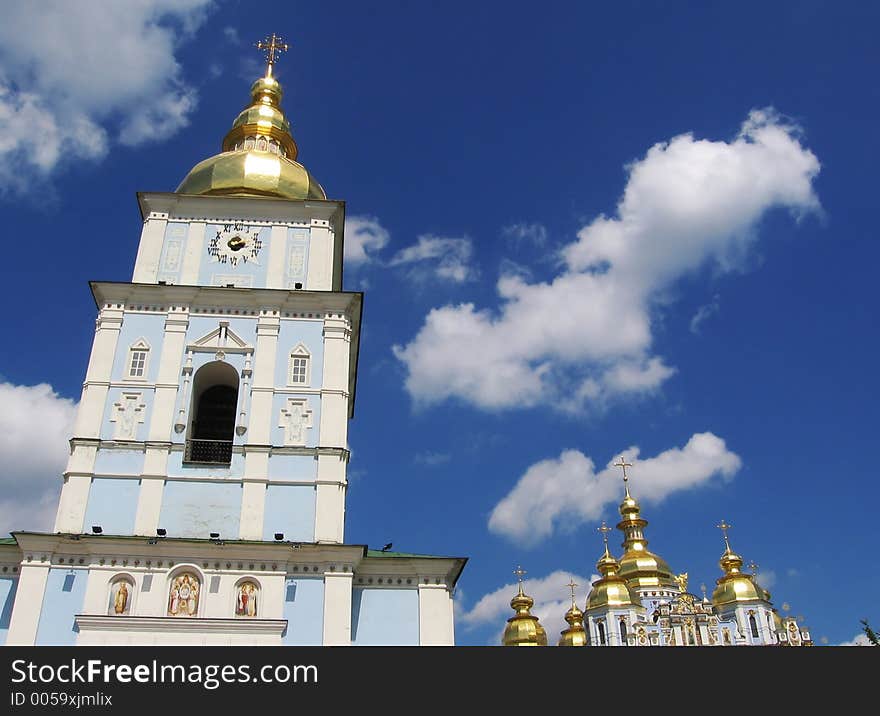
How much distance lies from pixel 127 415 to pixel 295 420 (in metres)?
3.29

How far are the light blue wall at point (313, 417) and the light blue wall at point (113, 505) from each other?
2.73 meters

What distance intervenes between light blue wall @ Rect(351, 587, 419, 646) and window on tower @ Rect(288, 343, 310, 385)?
4551mm

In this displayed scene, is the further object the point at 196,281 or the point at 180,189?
the point at 180,189

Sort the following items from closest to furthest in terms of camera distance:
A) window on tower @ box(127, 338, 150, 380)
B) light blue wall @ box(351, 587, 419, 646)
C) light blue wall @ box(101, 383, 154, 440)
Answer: light blue wall @ box(351, 587, 419, 646), light blue wall @ box(101, 383, 154, 440), window on tower @ box(127, 338, 150, 380)

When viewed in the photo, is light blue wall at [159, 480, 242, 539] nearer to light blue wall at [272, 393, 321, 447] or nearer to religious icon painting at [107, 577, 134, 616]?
religious icon painting at [107, 577, 134, 616]

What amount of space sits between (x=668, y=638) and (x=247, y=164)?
125 feet

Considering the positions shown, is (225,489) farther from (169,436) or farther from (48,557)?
(48,557)

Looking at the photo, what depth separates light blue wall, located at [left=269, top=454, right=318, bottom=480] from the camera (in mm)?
16453

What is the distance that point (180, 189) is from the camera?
857 inches

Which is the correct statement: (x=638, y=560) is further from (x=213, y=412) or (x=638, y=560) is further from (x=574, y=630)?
(x=213, y=412)

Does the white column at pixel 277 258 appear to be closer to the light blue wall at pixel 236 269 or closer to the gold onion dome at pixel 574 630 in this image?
the light blue wall at pixel 236 269

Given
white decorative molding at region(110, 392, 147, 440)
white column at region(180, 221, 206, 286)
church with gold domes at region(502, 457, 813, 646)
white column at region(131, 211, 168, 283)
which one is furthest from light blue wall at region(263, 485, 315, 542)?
church with gold domes at region(502, 457, 813, 646)
